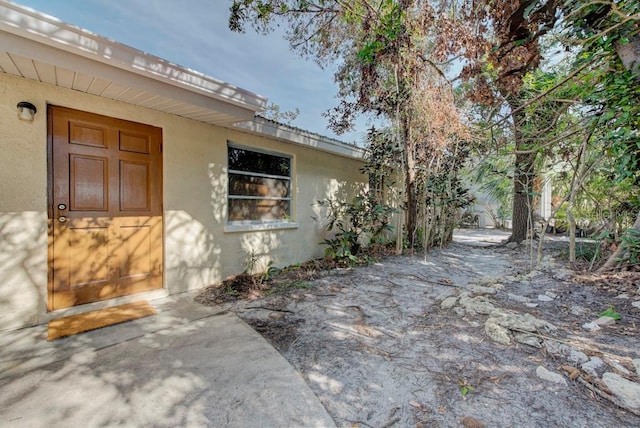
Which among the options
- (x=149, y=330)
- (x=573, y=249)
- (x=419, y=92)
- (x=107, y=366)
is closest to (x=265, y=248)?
(x=149, y=330)

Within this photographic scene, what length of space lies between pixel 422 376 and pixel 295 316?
147 cm

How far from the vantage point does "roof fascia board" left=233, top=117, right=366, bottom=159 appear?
438 cm

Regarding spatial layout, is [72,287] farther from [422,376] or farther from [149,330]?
[422,376]

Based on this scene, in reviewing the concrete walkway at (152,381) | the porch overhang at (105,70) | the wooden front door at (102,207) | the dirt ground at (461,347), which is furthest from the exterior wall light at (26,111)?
the dirt ground at (461,347)

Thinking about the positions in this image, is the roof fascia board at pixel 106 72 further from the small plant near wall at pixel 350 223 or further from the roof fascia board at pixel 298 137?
the small plant near wall at pixel 350 223

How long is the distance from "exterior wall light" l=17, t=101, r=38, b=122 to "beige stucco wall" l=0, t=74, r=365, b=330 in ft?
0.15

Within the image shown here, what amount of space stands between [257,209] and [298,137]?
154 centimetres

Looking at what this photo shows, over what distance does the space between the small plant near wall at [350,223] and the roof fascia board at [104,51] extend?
10.0 feet

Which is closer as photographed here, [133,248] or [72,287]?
[72,287]

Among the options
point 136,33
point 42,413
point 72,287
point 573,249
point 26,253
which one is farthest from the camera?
point 136,33

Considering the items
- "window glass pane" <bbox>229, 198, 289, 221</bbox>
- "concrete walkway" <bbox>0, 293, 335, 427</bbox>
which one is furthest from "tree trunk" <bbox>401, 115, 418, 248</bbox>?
"concrete walkway" <bbox>0, 293, 335, 427</bbox>

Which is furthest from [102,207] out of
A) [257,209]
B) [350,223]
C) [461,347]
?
[350,223]

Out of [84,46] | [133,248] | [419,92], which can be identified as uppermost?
[419,92]

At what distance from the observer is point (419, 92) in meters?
5.27
